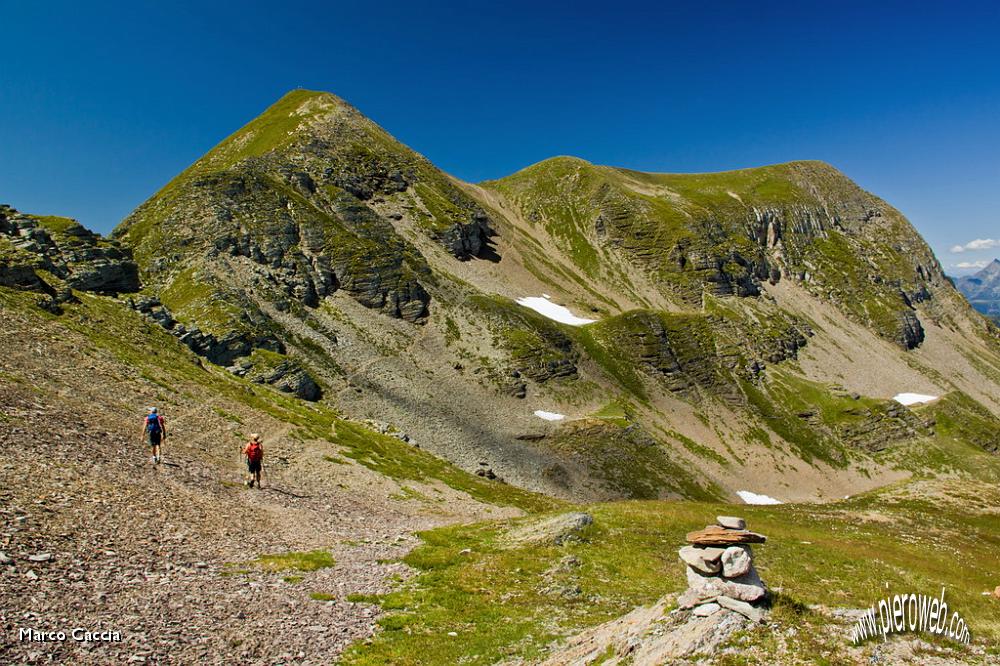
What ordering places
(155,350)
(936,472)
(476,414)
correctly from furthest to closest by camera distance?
(936,472) → (476,414) → (155,350)

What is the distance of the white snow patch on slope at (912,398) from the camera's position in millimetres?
155550

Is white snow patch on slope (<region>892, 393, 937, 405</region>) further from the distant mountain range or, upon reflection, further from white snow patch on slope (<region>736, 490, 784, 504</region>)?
white snow patch on slope (<region>736, 490, 784, 504</region>)

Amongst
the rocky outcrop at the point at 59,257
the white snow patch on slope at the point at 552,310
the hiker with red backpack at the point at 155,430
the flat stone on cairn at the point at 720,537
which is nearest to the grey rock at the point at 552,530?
the flat stone on cairn at the point at 720,537

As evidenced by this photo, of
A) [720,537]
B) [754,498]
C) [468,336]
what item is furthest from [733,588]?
[468,336]

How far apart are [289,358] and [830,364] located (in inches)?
6378

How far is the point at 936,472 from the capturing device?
423ft

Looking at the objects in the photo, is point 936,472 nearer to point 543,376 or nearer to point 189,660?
point 543,376

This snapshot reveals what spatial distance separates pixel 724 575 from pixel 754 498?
A: 103979mm

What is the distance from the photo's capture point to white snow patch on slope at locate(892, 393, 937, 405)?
510 ft

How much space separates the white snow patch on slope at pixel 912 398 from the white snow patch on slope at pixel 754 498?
3056 inches

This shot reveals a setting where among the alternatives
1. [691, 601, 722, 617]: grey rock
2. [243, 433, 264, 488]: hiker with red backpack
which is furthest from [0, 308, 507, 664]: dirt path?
[691, 601, 722, 617]: grey rock

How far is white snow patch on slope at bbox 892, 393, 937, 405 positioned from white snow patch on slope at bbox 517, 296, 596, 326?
9397cm

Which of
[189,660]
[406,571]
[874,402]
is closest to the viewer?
[189,660]

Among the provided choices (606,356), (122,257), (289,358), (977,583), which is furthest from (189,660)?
(606,356)
